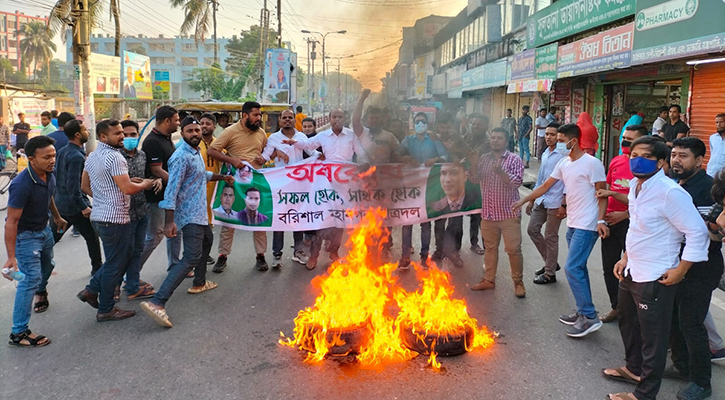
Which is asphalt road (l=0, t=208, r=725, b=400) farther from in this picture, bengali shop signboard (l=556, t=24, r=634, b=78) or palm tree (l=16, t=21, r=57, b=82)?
palm tree (l=16, t=21, r=57, b=82)

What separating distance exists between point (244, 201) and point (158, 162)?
1.21 m

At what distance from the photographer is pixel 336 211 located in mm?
6473

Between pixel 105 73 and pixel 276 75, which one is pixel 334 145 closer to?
pixel 276 75

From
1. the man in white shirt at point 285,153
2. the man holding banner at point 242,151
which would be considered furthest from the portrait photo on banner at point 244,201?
the man in white shirt at point 285,153

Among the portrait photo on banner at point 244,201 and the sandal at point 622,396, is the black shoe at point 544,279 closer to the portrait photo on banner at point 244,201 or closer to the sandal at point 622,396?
the sandal at point 622,396

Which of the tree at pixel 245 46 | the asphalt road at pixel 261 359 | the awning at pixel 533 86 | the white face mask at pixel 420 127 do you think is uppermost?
the tree at pixel 245 46

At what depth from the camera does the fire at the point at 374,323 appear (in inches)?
154

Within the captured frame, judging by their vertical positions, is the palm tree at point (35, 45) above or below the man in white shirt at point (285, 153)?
above

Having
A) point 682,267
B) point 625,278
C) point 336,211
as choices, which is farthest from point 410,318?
point 336,211

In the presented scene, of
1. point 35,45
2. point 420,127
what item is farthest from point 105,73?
point 35,45

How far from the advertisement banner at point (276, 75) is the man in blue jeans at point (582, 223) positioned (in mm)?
22298

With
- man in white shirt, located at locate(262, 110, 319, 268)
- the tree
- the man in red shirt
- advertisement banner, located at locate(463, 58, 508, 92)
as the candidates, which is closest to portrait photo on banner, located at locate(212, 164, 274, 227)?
man in white shirt, located at locate(262, 110, 319, 268)

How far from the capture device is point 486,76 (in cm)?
2208

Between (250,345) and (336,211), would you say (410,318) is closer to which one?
(250,345)
